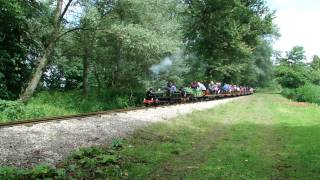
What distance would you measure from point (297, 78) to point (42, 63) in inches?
2593

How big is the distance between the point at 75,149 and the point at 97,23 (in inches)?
552

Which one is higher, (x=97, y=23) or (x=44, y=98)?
(x=97, y=23)

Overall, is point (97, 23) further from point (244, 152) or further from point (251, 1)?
point (251, 1)

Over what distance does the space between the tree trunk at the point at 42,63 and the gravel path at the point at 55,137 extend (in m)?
7.04

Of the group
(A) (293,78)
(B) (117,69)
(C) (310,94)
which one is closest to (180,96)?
(B) (117,69)

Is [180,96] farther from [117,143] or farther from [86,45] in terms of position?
[117,143]

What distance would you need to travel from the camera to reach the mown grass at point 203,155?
9.66 m

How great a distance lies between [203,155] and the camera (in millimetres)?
11969

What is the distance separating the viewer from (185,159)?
11.4 m

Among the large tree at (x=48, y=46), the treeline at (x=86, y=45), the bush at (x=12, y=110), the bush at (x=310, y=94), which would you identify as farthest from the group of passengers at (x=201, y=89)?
the bush at (x=12, y=110)

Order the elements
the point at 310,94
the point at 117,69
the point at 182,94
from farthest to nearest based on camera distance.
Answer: the point at 310,94 < the point at 182,94 < the point at 117,69

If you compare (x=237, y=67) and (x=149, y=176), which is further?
(x=237, y=67)

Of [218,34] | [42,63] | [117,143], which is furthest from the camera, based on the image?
[218,34]

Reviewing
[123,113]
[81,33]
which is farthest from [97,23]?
[123,113]
